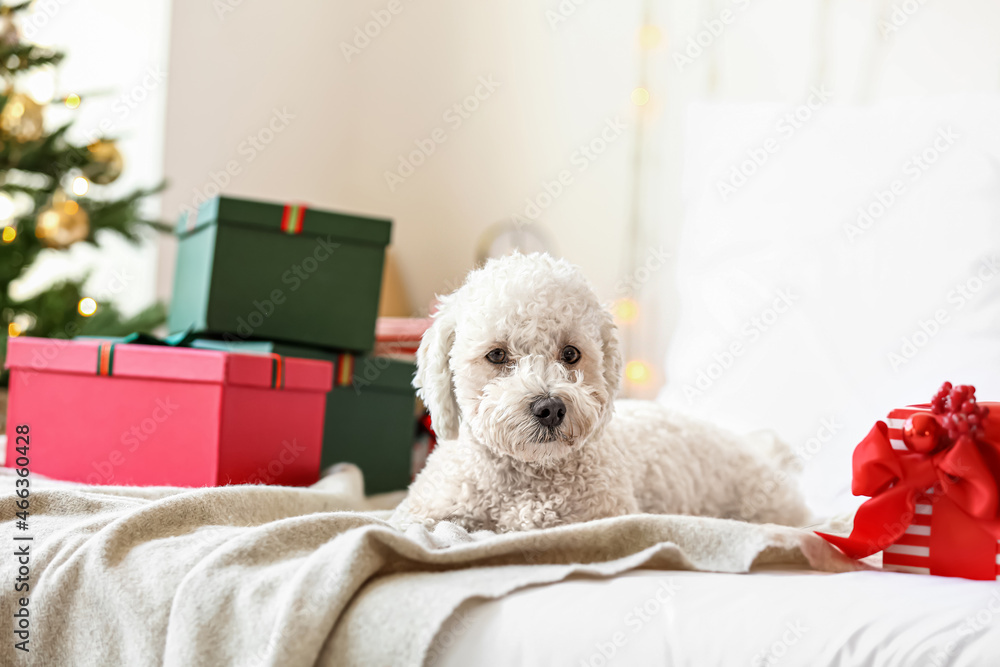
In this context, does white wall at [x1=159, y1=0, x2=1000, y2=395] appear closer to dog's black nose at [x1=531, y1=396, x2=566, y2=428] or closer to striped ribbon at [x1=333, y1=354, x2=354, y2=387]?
striped ribbon at [x1=333, y1=354, x2=354, y2=387]

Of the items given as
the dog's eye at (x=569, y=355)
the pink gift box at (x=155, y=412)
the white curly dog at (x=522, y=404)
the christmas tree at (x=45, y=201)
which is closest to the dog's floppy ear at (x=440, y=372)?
the white curly dog at (x=522, y=404)

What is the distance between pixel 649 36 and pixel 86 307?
2.07 metres

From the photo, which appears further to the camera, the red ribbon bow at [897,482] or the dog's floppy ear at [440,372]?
the dog's floppy ear at [440,372]

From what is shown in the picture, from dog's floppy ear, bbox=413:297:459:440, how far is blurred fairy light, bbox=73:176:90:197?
1.84 metres

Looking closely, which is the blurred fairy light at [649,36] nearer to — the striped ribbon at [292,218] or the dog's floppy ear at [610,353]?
the striped ribbon at [292,218]

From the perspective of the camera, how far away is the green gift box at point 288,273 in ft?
6.14

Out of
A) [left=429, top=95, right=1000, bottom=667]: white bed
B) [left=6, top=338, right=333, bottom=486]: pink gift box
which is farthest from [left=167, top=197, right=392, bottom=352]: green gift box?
[left=429, top=95, right=1000, bottom=667]: white bed

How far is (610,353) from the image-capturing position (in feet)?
4.35

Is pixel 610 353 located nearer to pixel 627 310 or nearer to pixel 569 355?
pixel 569 355

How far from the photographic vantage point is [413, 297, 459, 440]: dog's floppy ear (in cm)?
131

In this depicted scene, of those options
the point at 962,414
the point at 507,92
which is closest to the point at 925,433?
the point at 962,414

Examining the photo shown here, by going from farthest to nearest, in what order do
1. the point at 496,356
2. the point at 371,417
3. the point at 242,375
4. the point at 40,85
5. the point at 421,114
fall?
1. the point at 421,114
2. the point at 40,85
3. the point at 371,417
4. the point at 242,375
5. the point at 496,356

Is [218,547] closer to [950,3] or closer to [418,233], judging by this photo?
[950,3]

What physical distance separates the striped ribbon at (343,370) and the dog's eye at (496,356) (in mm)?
767
